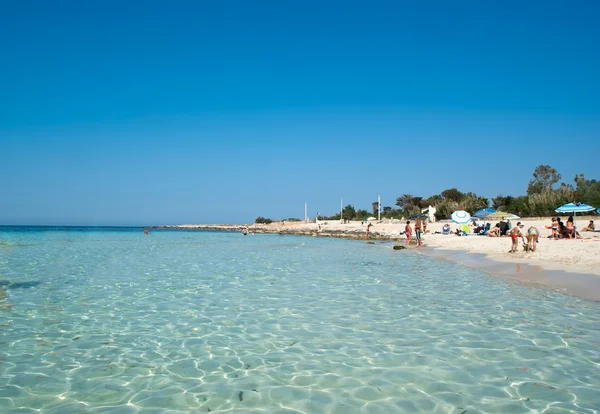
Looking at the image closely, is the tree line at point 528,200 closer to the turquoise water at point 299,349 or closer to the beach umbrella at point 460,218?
the beach umbrella at point 460,218

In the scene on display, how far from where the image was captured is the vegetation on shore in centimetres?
5009

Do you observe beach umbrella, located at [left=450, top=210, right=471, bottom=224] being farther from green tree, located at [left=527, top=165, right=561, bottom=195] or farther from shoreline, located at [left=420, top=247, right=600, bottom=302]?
green tree, located at [left=527, top=165, right=561, bottom=195]

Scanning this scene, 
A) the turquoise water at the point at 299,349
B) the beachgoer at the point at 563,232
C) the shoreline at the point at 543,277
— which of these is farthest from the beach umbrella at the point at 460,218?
the turquoise water at the point at 299,349

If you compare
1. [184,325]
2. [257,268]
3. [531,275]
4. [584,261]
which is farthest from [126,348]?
[584,261]

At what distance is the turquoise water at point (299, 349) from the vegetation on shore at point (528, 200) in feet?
149

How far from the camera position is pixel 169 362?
6.11 m

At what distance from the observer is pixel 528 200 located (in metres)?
54.2

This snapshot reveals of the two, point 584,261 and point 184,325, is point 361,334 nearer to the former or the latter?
point 184,325

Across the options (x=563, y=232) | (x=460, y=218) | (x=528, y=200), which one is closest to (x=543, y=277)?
Result: (x=563, y=232)

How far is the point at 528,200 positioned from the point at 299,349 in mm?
55645

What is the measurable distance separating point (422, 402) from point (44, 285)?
488 inches

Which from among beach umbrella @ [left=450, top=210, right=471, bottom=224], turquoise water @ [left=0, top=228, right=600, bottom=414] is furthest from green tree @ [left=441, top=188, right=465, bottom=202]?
turquoise water @ [left=0, top=228, right=600, bottom=414]

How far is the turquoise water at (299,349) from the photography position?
4836 mm

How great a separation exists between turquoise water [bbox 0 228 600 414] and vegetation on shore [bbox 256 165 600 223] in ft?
149
